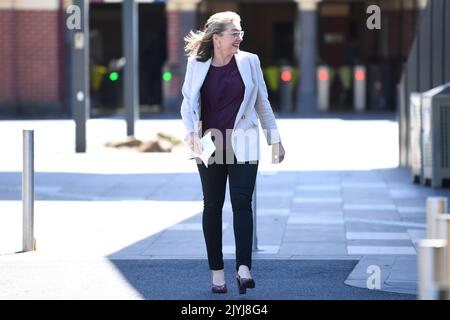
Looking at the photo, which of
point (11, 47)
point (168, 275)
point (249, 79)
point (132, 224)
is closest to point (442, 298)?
point (249, 79)

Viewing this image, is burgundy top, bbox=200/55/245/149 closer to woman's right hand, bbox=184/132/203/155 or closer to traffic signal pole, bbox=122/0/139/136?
woman's right hand, bbox=184/132/203/155

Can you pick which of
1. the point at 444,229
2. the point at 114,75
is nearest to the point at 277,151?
the point at 444,229

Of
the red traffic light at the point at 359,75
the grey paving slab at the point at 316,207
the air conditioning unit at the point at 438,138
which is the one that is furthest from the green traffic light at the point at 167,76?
the grey paving slab at the point at 316,207

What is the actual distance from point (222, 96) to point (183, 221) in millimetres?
4282

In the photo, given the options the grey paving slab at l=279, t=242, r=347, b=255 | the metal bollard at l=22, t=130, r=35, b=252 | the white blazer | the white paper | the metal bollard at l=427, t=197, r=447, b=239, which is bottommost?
the grey paving slab at l=279, t=242, r=347, b=255

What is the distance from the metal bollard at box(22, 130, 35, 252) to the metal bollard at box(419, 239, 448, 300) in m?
5.72

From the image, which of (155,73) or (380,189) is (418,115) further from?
(155,73)

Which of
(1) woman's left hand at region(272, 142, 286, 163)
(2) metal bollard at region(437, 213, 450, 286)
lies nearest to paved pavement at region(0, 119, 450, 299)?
(1) woman's left hand at region(272, 142, 286, 163)

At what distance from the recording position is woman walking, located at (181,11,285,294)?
7.93 metres

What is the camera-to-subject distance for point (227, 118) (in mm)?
7953

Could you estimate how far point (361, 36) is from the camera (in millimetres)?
34469

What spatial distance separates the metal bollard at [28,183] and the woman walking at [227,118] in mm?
2283

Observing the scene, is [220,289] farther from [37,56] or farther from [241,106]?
[37,56]

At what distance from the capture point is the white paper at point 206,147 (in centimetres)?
788
